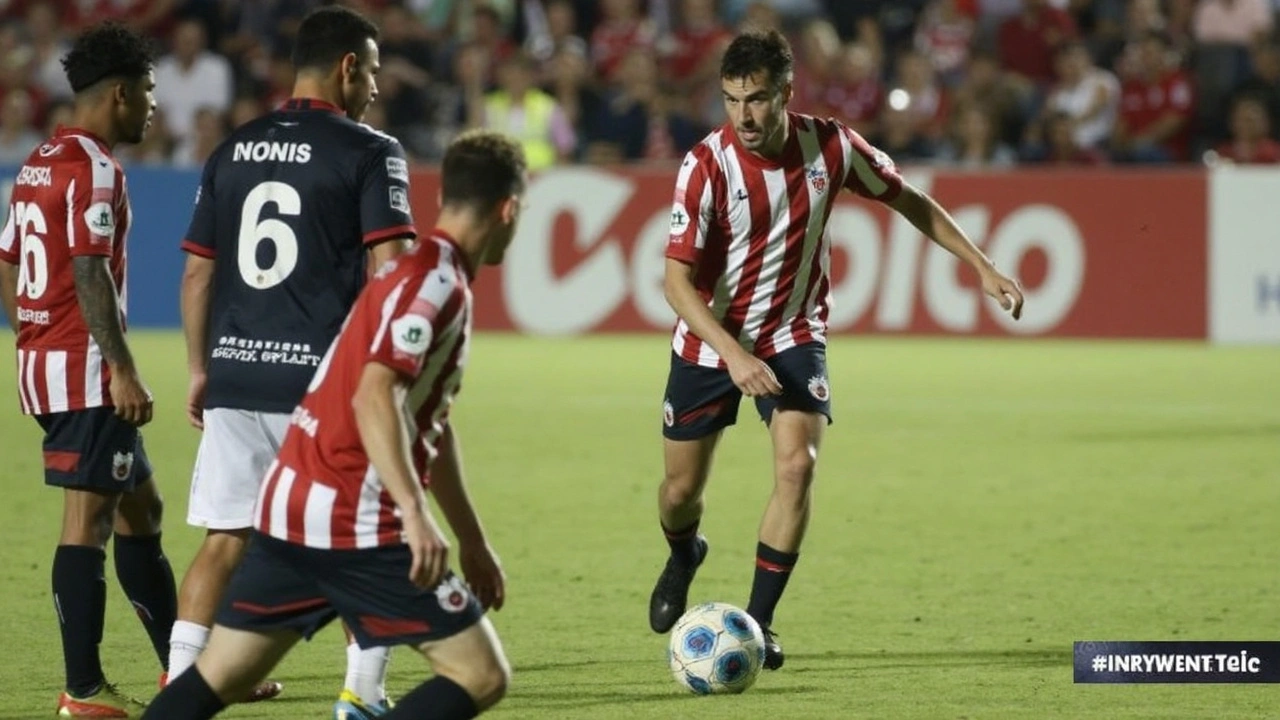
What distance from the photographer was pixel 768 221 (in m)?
7.20

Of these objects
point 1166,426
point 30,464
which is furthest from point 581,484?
point 1166,426

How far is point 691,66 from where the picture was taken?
67.5 feet

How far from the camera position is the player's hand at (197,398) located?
5.99m

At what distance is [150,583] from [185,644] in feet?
2.23

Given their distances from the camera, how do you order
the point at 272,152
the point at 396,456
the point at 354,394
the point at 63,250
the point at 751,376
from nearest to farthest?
the point at 396,456, the point at 354,394, the point at 272,152, the point at 63,250, the point at 751,376

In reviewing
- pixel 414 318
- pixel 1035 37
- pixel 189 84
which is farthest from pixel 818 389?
pixel 189 84

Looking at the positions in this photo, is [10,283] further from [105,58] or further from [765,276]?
[765,276]

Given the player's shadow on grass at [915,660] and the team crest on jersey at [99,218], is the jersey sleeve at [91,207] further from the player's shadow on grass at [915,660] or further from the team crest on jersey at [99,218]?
the player's shadow on grass at [915,660]

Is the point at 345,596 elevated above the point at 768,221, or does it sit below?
below

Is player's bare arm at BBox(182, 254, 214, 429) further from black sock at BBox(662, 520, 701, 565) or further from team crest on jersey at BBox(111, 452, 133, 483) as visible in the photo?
black sock at BBox(662, 520, 701, 565)

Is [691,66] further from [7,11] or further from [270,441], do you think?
[270,441]

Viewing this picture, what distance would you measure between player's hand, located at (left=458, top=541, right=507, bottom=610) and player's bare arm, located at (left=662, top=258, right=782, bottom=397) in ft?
5.71

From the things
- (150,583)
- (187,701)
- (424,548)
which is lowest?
(187,701)

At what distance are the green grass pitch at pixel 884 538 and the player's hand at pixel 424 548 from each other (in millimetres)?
1575
